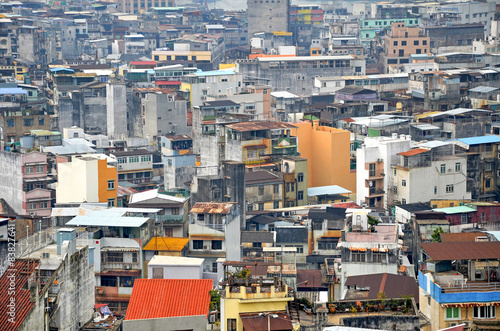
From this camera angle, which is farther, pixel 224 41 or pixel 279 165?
pixel 224 41

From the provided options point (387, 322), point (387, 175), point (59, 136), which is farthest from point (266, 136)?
point (387, 322)

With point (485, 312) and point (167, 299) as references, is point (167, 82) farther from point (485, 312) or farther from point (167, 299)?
point (485, 312)

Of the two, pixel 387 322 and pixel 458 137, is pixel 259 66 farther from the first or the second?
pixel 387 322

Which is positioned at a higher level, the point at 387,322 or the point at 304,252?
the point at 387,322

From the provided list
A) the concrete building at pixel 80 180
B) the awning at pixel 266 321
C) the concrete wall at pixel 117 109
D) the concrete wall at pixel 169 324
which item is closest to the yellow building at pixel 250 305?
the awning at pixel 266 321

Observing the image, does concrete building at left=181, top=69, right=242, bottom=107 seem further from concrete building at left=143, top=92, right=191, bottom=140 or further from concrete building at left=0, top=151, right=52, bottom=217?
concrete building at left=0, top=151, right=52, bottom=217

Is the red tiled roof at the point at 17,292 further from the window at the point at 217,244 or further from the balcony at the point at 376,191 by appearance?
the balcony at the point at 376,191
